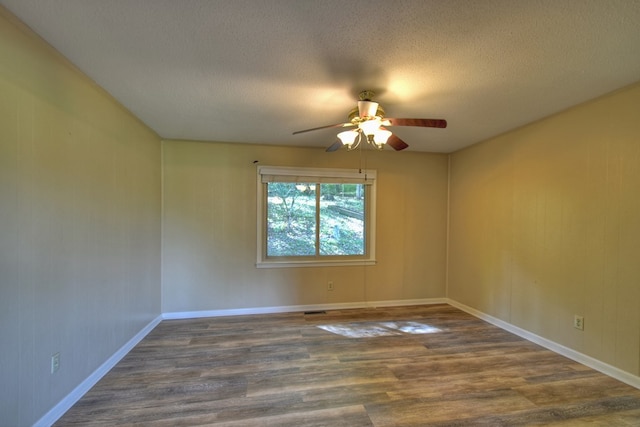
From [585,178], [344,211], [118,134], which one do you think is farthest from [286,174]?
[585,178]

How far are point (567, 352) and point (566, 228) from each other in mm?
1190

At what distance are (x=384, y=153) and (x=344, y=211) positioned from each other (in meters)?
1.07

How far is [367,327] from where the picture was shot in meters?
3.25

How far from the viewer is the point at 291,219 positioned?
387 cm

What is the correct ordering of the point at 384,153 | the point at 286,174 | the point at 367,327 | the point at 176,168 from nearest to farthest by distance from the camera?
the point at 367,327 → the point at 176,168 → the point at 286,174 → the point at 384,153

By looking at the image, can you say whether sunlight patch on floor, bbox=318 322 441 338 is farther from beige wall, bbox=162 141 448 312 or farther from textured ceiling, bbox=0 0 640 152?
textured ceiling, bbox=0 0 640 152

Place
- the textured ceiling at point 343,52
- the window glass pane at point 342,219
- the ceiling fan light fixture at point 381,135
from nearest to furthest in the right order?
1. the textured ceiling at point 343,52
2. the ceiling fan light fixture at point 381,135
3. the window glass pane at point 342,219

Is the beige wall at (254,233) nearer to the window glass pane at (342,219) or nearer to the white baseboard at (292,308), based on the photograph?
the white baseboard at (292,308)

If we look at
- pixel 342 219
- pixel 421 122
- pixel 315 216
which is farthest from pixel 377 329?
pixel 421 122

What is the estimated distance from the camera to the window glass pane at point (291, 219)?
3.81 meters

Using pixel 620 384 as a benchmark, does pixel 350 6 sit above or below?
above

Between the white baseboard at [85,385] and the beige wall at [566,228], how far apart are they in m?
4.16

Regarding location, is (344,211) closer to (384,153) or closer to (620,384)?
(384,153)

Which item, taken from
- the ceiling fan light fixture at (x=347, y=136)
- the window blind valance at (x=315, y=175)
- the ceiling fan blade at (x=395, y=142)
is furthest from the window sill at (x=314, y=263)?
the ceiling fan light fixture at (x=347, y=136)
